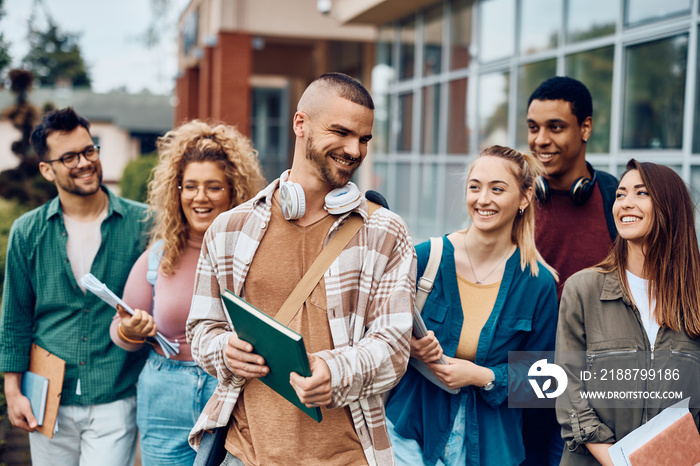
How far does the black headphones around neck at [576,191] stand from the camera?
3.49 m

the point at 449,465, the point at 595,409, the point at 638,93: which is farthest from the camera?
the point at 638,93

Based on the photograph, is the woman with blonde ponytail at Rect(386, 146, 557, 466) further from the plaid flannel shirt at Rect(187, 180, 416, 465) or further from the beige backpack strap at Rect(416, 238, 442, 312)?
the plaid flannel shirt at Rect(187, 180, 416, 465)

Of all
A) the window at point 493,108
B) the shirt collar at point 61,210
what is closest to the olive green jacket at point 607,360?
the shirt collar at point 61,210

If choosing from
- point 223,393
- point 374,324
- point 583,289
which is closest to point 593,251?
point 583,289

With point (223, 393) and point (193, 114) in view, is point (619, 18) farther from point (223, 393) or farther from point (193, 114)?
point (193, 114)

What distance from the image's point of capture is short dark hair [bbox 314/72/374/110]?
2291mm

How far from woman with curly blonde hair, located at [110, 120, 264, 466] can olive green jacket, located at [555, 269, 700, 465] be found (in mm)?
1681

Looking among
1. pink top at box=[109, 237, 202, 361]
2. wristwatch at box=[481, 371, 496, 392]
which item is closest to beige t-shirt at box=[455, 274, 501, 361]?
wristwatch at box=[481, 371, 496, 392]

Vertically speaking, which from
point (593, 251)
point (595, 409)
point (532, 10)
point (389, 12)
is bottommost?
point (595, 409)

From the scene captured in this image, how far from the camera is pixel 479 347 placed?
295 centimetres

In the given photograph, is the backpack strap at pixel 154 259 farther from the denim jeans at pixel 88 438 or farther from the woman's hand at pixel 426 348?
the woman's hand at pixel 426 348

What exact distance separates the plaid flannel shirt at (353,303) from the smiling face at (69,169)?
4.67 ft

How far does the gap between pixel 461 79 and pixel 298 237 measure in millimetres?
8760

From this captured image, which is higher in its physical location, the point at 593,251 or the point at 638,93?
the point at 638,93
